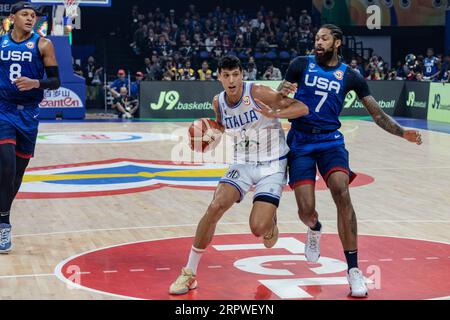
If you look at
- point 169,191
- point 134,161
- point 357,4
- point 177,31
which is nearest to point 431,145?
point 134,161

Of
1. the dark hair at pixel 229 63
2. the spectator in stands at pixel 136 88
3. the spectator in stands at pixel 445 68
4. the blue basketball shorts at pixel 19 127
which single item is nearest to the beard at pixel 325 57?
the dark hair at pixel 229 63

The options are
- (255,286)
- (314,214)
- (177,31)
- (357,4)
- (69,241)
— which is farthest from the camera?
(357,4)

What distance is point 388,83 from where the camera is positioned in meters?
26.1

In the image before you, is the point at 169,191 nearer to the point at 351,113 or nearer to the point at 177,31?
the point at 351,113

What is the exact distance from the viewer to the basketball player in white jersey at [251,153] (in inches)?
248

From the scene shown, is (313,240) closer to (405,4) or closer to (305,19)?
(305,19)

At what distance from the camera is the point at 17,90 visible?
25.3 feet

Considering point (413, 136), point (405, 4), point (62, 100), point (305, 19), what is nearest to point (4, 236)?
point (413, 136)

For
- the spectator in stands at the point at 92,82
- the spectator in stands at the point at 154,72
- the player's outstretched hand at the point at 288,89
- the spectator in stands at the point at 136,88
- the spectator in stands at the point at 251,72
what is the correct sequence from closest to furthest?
A: the player's outstretched hand at the point at 288,89, the spectator in stands at the point at 136,88, the spectator in stands at the point at 154,72, the spectator in stands at the point at 251,72, the spectator in stands at the point at 92,82

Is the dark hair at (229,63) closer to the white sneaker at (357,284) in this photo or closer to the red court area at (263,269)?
the red court area at (263,269)

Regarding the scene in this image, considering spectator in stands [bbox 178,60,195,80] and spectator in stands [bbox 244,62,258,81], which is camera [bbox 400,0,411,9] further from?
spectator in stands [bbox 178,60,195,80]

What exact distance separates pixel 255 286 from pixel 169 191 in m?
5.24

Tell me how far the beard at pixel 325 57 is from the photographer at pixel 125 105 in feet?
61.1

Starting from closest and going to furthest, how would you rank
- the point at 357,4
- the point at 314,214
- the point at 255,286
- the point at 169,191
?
the point at 255,286, the point at 314,214, the point at 169,191, the point at 357,4
